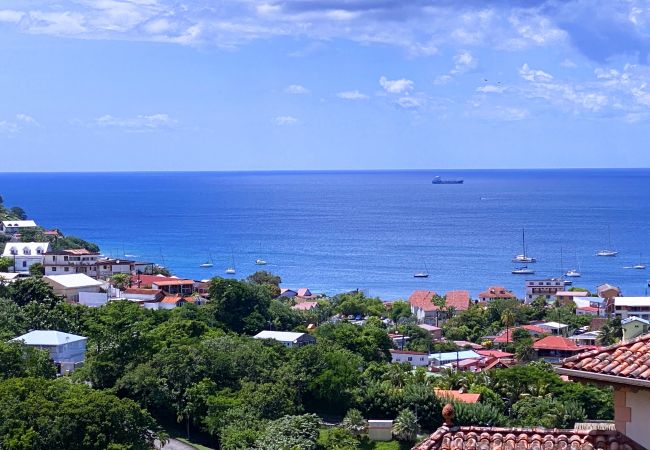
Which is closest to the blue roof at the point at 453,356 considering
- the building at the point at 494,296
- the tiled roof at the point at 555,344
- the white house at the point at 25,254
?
the tiled roof at the point at 555,344

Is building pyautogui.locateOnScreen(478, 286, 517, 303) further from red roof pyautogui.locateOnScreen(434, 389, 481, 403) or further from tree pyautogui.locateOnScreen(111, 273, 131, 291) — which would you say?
red roof pyautogui.locateOnScreen(434, 389, 481, 403)

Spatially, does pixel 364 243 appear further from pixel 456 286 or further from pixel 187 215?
pixel 187 215

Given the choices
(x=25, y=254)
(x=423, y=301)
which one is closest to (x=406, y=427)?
(x=423, y=301)

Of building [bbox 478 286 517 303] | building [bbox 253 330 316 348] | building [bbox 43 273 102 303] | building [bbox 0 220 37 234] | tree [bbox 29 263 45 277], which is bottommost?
building [bbox 478 286 517 303]

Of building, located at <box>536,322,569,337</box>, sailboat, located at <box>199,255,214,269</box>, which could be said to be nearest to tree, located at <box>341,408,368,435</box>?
building, located at <box>536,322,569,337</box>

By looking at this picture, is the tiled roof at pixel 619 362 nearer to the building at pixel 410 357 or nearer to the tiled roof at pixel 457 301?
the building at pixel 410 357

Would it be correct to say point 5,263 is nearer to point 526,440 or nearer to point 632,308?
point 632,308
